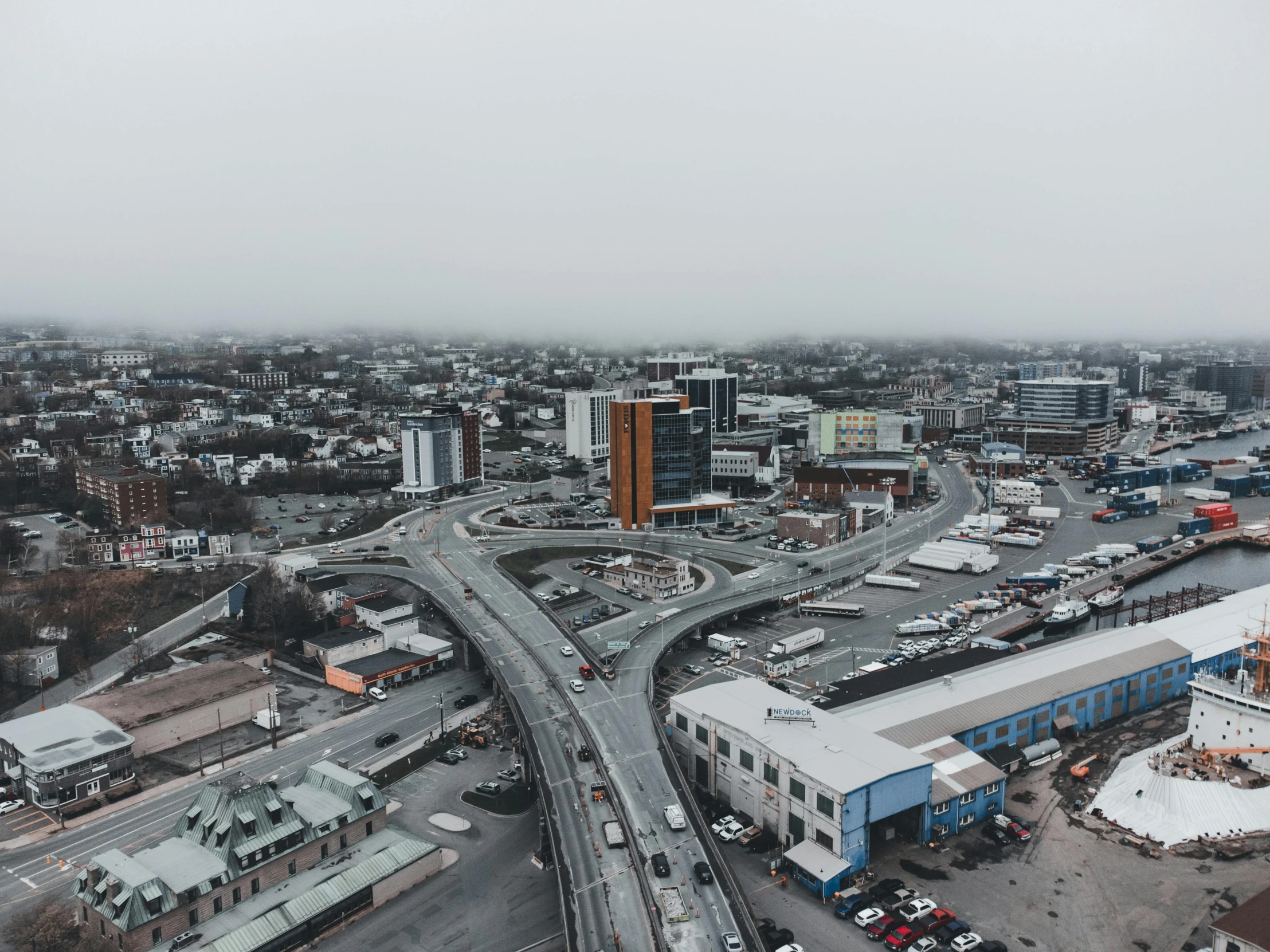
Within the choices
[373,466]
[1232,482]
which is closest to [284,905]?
[373,466]

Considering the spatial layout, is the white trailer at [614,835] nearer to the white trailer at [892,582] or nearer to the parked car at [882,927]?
the parked car at [882,927]

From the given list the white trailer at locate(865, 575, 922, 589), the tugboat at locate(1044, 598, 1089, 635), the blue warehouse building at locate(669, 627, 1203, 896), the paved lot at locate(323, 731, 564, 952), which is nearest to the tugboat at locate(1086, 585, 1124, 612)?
the tugboat at locate(1044, 598, 1089, 635)

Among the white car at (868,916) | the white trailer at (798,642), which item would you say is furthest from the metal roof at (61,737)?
the white trailer at (798,642)

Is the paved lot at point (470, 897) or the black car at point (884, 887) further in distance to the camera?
the black car at point (884, 887)

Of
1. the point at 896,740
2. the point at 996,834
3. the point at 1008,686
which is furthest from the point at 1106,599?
the point at 996,834

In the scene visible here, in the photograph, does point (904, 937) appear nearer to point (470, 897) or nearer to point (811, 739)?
point (811, 739)
